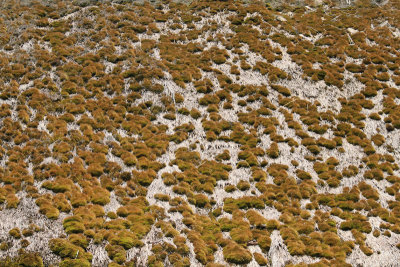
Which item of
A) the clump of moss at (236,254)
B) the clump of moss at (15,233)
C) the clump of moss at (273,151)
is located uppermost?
the clump of moss at (15,233)

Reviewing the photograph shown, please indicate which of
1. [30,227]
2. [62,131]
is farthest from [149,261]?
[62,131]

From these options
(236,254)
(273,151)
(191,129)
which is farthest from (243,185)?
(191,129)

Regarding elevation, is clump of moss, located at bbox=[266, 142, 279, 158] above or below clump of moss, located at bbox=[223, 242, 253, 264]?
below

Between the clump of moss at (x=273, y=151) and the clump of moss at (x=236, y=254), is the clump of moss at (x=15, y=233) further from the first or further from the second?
the clump of moss at (x=273, y=151)

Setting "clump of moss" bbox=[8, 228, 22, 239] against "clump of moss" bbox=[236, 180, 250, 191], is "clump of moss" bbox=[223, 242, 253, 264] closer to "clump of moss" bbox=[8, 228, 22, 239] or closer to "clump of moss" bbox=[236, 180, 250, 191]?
"clump of moss" bbox=[236, 180, 250, 191]

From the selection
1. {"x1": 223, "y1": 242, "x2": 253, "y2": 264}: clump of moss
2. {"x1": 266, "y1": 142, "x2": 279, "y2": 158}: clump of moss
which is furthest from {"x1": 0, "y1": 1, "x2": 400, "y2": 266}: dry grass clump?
{"x1": 266, "y1": 142, "x2": 279, "y2": 158}: clump of moss

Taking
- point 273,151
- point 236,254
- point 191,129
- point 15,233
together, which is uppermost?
point 15,233

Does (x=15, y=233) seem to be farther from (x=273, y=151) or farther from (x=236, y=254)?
(x=273, y=151)

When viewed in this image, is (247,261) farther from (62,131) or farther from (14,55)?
(14,55)

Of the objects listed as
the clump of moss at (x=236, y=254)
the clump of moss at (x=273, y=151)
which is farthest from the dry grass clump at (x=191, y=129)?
the clump of moss at (x=273, y=151)

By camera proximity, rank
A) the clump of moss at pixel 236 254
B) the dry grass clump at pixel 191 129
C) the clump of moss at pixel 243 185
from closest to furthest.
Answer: the clump of moss at pixel 236 254 < the dry grass clump at pixel 191 129 < the clump of moss at pixel 243 185

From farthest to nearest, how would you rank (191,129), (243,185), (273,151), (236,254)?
(191,129), (273,151), (243,185), (236,254)
